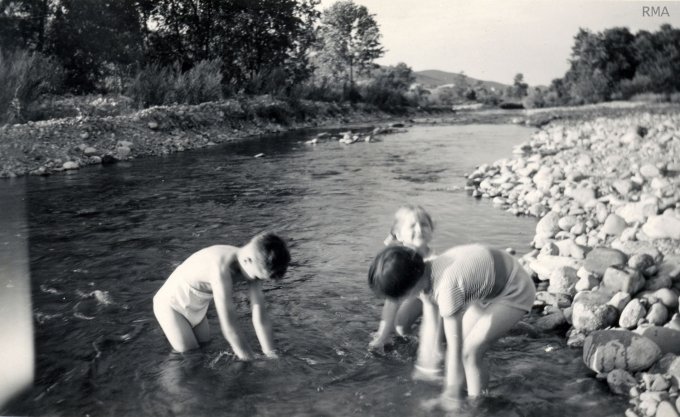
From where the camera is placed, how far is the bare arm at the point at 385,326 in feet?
8.58

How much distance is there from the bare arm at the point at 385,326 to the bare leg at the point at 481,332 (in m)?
0.51

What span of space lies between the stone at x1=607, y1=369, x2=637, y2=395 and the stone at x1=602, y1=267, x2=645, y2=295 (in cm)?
76

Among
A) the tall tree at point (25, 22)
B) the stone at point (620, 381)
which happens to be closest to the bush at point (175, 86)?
the tall tree at point (25, 22)

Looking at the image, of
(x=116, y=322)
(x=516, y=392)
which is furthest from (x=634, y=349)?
(x=116, y=322)

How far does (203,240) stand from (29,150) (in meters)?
4.95

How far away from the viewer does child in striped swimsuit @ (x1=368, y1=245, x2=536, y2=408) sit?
1938 millimetres

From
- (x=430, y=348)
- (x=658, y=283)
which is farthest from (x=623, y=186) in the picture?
(x=430, y=348)

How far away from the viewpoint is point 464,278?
2.02 m

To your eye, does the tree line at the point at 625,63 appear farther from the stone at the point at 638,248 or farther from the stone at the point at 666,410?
the stone at the point at 666,410

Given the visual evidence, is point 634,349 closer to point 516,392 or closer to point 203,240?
Answer: point 516,392

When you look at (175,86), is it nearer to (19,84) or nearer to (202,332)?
(19,84)

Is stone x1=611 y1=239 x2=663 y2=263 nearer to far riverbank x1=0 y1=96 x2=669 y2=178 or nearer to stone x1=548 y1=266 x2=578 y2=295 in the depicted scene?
stone x1=548 y1=266 x2=578 y2=295

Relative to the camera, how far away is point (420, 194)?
597 cm

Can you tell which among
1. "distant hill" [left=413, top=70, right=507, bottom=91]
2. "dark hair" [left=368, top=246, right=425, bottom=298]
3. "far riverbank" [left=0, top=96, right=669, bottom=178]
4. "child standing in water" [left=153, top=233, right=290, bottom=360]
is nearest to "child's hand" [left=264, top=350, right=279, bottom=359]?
"child standing in water" [left=153, top=233, right=290, bottom=360]
